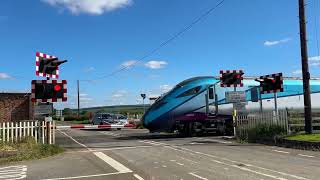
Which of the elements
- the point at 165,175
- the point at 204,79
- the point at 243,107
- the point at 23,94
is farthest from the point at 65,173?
the point at 23,94

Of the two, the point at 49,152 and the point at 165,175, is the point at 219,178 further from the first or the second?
the point at 49,152

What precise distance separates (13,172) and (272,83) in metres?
15.1

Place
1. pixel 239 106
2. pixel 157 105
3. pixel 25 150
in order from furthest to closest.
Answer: pixel 157 105 → pixel 239 106 → pixel 25 150

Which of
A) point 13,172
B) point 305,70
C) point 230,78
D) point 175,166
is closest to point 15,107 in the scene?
point 230,78

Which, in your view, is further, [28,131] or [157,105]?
[157,105]

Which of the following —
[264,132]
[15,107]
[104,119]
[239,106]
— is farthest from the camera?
[104,119]

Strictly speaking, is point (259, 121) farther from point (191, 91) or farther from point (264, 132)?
point (191, 91)

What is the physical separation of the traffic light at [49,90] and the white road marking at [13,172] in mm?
4646

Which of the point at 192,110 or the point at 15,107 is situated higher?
the point at 15,107

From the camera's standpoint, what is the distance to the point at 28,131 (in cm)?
1894

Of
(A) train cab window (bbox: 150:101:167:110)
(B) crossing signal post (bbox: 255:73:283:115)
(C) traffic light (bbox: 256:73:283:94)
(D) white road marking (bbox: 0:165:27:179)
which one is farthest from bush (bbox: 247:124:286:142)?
(D) white road marking (bbox: 0:165:27:179)

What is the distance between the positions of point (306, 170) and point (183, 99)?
52.1 ft

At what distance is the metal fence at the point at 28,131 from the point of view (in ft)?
61.2

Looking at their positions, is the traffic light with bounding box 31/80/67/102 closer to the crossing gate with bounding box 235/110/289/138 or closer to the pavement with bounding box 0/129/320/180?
the pavement with bounding box 0/129/320/180
